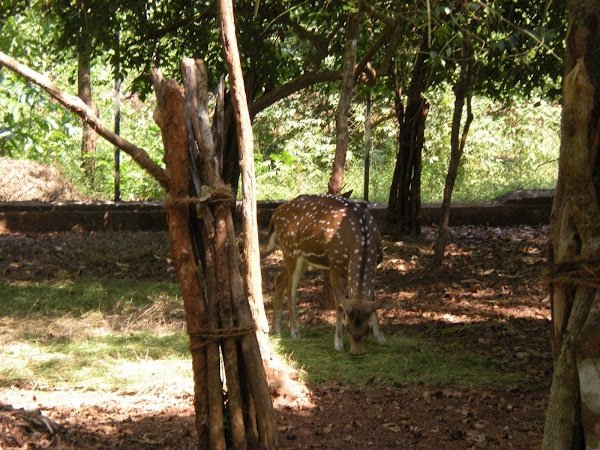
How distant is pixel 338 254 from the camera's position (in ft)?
31.0

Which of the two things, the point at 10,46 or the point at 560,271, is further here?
the point at 10,46

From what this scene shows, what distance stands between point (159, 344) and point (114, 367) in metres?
0.87

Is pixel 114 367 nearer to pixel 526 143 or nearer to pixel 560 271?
pixel 560 271

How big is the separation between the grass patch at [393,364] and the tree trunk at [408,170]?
4.51 m

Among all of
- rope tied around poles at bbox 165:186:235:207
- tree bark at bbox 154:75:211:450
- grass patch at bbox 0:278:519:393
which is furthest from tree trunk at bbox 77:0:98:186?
rope tied around poles at bbox 165:186:235:207

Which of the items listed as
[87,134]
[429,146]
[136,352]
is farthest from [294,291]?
[429,146]

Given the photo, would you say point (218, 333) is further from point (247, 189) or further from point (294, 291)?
point (294, 291)

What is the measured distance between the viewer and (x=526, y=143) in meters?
20.5

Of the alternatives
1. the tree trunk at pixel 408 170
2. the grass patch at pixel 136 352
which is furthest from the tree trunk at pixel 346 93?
the tree trunk at pixel 408 170

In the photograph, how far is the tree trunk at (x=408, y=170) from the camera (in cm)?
1358

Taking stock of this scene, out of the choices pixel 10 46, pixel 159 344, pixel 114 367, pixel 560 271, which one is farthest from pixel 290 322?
pixel 10 46

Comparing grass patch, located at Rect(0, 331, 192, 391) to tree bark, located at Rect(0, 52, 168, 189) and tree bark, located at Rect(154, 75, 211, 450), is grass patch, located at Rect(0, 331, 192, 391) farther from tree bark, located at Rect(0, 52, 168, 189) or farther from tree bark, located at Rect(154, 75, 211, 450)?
tree bark, located at Rect(0, 52, 168, 189)

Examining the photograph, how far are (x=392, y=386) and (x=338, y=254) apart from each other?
80.5 inches

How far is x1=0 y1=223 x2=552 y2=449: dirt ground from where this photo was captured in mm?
6184
